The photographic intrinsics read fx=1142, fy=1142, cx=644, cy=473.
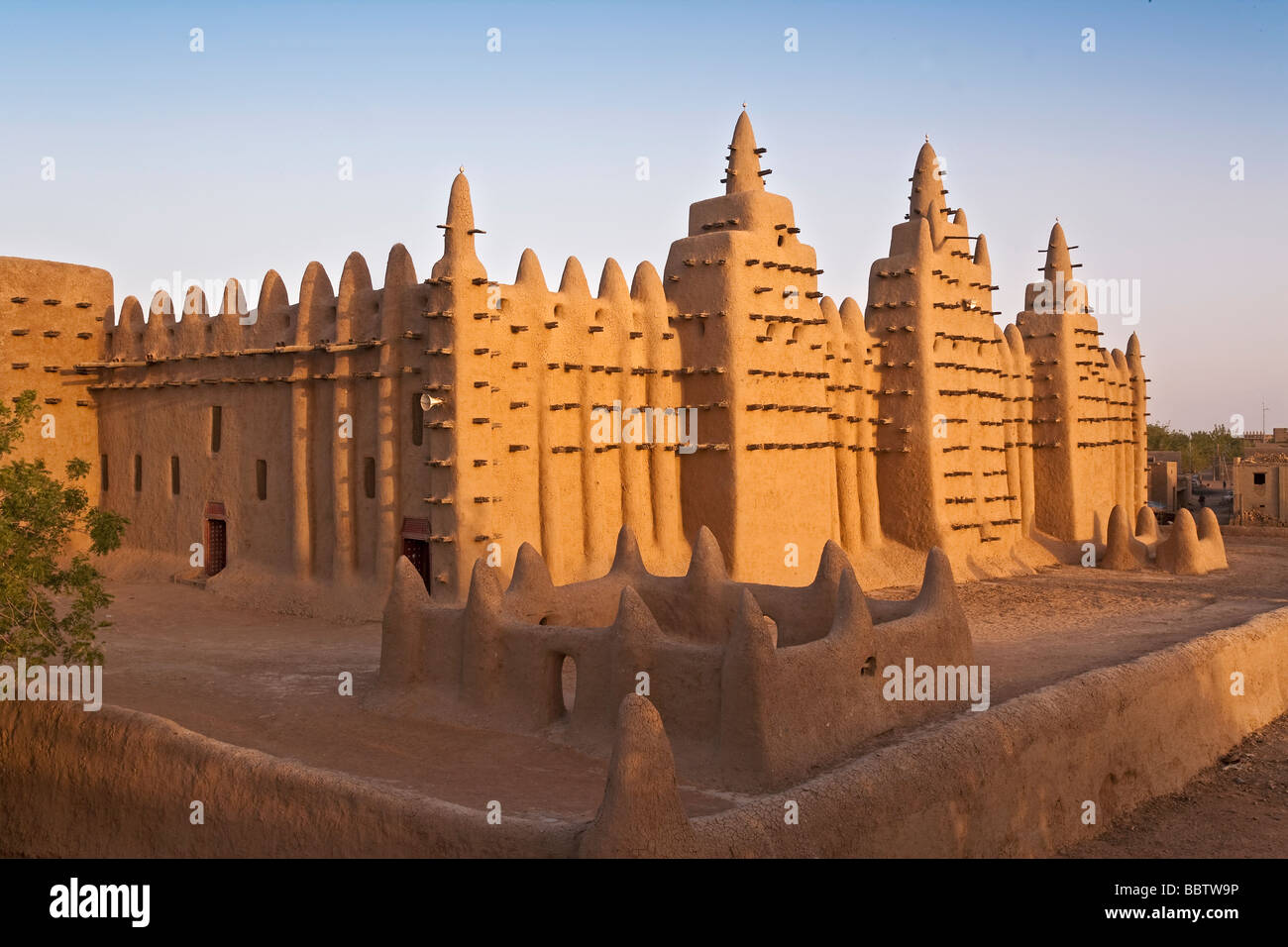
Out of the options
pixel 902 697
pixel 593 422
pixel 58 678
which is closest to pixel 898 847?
pixel 902 697

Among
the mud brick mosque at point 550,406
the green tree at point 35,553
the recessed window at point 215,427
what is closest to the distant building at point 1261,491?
the mud brick mosque at point 550,406

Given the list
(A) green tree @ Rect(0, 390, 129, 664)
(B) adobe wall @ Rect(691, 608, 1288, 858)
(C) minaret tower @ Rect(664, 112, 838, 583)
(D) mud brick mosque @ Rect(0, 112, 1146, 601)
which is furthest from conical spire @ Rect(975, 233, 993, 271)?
(A) green tree @ Rect(0, 390, 129, 664)

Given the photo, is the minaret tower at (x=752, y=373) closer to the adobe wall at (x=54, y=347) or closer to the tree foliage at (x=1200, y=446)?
the adobe wall at (x=54, y=347)

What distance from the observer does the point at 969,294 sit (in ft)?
92.9

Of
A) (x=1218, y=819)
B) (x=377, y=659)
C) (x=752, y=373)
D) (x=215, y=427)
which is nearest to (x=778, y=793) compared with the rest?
(x=1218, y=819)

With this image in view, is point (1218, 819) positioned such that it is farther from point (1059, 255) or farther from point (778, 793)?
point (1059, 255)

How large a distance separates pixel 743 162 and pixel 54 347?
628 inches

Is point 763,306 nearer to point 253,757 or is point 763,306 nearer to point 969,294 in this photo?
point 969,294

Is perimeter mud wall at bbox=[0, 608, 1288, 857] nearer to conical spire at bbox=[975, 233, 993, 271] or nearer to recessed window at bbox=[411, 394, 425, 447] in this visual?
recessed window at bbox=[411, 394, 425, 447]

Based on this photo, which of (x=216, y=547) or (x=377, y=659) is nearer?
(x=377, y=659)

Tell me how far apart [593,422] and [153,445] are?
10.8 meters

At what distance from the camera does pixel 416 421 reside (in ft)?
66.0

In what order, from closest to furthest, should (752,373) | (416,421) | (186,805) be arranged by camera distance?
(186,805) < (416,421) < (752,373)

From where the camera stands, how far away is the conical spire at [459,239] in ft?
62.7
